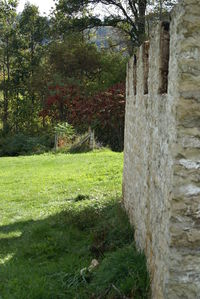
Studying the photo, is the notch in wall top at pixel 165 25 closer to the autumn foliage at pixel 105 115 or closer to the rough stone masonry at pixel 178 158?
the rough stone masonry at pixel 178 158

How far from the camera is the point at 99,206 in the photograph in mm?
8086

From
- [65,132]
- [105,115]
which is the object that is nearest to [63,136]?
[65,132]

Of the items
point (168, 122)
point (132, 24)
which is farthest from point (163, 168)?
point (132, 24)

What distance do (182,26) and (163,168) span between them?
1272 millimetres

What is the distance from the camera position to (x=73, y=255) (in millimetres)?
6105

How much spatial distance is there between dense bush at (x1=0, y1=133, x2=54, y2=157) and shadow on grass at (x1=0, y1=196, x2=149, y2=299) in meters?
11.8

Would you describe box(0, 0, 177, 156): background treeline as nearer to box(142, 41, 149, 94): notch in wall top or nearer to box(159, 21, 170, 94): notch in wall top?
box(142, 41, 149, 94): notch in wall top

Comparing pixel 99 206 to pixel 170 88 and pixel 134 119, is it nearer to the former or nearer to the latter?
pixel 134 119

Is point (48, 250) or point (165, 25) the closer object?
point (165, 25)

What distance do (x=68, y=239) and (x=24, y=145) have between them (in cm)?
1500

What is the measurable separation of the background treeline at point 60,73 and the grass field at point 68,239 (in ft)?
25.6

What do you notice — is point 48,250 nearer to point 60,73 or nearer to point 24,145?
point 24,145

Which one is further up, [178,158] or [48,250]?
[178,158]

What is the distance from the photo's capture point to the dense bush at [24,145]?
20.2 meters
